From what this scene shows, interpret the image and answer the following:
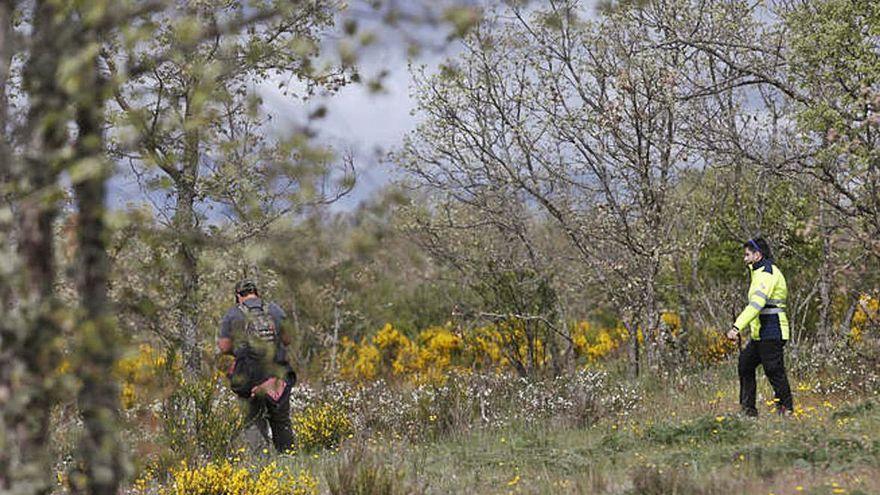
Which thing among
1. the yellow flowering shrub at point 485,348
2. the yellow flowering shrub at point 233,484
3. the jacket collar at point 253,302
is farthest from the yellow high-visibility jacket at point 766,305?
the yellow flowering shrub at point 485,348

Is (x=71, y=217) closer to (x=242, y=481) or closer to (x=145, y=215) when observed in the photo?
(x=145, y=215)

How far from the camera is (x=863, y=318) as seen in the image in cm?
1348

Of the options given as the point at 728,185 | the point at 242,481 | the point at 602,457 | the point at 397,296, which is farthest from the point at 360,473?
the point at 397,296

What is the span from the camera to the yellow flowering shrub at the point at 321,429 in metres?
9.70

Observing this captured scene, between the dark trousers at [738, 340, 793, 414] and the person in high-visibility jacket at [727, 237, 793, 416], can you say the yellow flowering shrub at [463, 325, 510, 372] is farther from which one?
the person in high-visibility jacket at [727, 237, 793, 416]

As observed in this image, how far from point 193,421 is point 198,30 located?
21.6ft

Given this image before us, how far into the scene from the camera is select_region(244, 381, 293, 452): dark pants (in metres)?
8.72

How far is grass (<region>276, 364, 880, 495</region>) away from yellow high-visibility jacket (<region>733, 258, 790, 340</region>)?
2.38ft

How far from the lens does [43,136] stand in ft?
8.80

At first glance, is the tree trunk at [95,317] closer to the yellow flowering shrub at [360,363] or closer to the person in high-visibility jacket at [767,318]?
the person in high-visibility jacket at [767,318]

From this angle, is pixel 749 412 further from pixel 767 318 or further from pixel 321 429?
pixel 321 429

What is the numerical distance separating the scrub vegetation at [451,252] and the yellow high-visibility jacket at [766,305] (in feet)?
1.90

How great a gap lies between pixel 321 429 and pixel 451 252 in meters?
4.12

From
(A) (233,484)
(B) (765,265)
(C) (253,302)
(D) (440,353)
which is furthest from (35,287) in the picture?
(D) (440,353)
